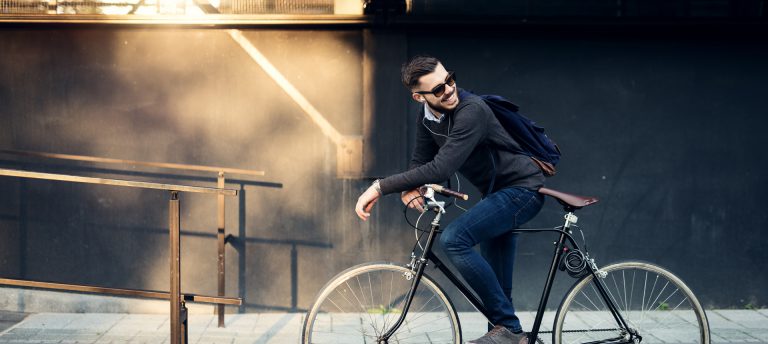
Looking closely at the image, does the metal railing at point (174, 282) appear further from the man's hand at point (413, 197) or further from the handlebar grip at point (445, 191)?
the handlebar grip at point (445, 191)

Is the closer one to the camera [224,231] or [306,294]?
[224,231]

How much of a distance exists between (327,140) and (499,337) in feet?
8.04

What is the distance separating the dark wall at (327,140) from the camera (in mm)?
6121

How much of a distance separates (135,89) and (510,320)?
11.0ft

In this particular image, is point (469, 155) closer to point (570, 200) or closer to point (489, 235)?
point (489, 235)

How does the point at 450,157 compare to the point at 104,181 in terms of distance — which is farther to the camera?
the point at 104,181

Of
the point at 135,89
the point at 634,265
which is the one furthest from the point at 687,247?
the point at 135,89

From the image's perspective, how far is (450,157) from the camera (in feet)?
13.6

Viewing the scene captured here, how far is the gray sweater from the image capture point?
4.13 metres

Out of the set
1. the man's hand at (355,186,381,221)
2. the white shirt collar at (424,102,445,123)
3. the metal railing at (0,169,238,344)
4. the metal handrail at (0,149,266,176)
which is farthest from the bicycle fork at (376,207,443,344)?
the metal handrail at (0,149,266,176)

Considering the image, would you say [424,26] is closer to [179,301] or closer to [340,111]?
[340,111]

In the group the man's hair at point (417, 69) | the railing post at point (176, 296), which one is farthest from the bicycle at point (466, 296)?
the railing post at point (176, 296)

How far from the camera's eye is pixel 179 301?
448cm

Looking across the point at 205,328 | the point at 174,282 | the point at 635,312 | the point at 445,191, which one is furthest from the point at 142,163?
the point at 635,312
